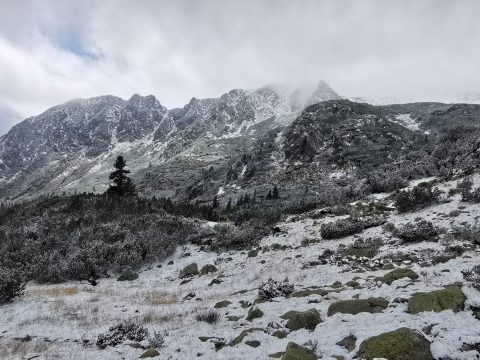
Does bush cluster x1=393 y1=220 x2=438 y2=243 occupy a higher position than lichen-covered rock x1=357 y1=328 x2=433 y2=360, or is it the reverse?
bush cluster x1=393 y1=220 x2=438 y2=243

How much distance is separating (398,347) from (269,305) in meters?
5.37

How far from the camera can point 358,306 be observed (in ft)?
32.1

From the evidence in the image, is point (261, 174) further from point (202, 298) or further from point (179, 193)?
point (202, 298)

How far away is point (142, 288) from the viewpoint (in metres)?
19.2

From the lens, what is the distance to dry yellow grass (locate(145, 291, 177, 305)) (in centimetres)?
1541

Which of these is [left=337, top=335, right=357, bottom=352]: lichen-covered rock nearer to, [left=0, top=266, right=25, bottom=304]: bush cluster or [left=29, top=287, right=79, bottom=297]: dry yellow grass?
[left=29, top=287, right=79, bottom=297]: dry yellow grass

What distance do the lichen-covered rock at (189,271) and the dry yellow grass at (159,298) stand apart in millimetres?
3499

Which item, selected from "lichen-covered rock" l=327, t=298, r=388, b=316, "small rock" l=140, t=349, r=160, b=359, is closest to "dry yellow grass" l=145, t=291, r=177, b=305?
"small rock" l=140, t=349, r=160, b=359

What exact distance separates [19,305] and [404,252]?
15.8m

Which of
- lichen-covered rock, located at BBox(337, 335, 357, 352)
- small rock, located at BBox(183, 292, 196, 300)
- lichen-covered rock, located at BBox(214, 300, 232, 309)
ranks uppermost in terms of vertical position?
lichen-covered rock, located at BBox(337, 335, 357, 352)

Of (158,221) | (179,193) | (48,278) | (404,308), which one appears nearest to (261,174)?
(179,193)

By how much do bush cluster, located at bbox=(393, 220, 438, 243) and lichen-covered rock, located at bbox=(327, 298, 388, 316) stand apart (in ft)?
25.9

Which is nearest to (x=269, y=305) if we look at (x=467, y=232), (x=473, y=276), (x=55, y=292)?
(x=473, y=276)

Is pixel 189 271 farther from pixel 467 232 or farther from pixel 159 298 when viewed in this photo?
pixel 467 232
